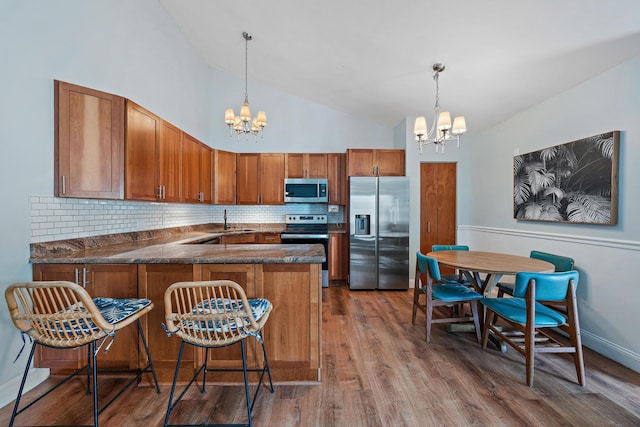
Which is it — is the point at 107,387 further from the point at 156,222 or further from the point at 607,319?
the point at 607,319

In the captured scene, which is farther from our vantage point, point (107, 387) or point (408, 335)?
point (408, 335)

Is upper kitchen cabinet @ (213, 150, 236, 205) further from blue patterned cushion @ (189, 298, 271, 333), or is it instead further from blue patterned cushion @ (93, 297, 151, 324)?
blue patterned cushion @ (189, 298, 271, 333)

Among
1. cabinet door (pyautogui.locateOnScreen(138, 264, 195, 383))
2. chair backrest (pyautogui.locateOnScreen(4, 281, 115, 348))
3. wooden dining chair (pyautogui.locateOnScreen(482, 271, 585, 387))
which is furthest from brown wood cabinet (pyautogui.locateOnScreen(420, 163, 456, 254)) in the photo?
chair backrest (pyautogui.locateOnScreen(4, 281, 115, 348))

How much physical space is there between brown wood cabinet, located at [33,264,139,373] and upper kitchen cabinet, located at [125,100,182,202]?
74 centimetres

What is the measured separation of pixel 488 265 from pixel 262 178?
3465mm

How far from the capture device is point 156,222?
330 cm


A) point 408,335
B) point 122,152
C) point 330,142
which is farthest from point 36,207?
point 330,142

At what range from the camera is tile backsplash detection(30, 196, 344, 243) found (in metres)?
2.00

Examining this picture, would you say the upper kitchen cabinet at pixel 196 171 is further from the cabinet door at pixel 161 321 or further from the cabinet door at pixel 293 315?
the cabinet door at pixel 293 315

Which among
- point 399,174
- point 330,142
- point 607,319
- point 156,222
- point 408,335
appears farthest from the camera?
point 330,142

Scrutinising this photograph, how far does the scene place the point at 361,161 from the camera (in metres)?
4.22

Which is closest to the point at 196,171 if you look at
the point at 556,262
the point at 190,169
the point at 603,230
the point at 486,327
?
the point at 190,169

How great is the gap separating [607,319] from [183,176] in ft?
14.7

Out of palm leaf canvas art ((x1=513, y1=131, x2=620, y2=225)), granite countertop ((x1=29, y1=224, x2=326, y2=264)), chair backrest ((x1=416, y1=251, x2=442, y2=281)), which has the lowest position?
chair backrest ((x1=416, y1=251, x2=442, y2=281))
